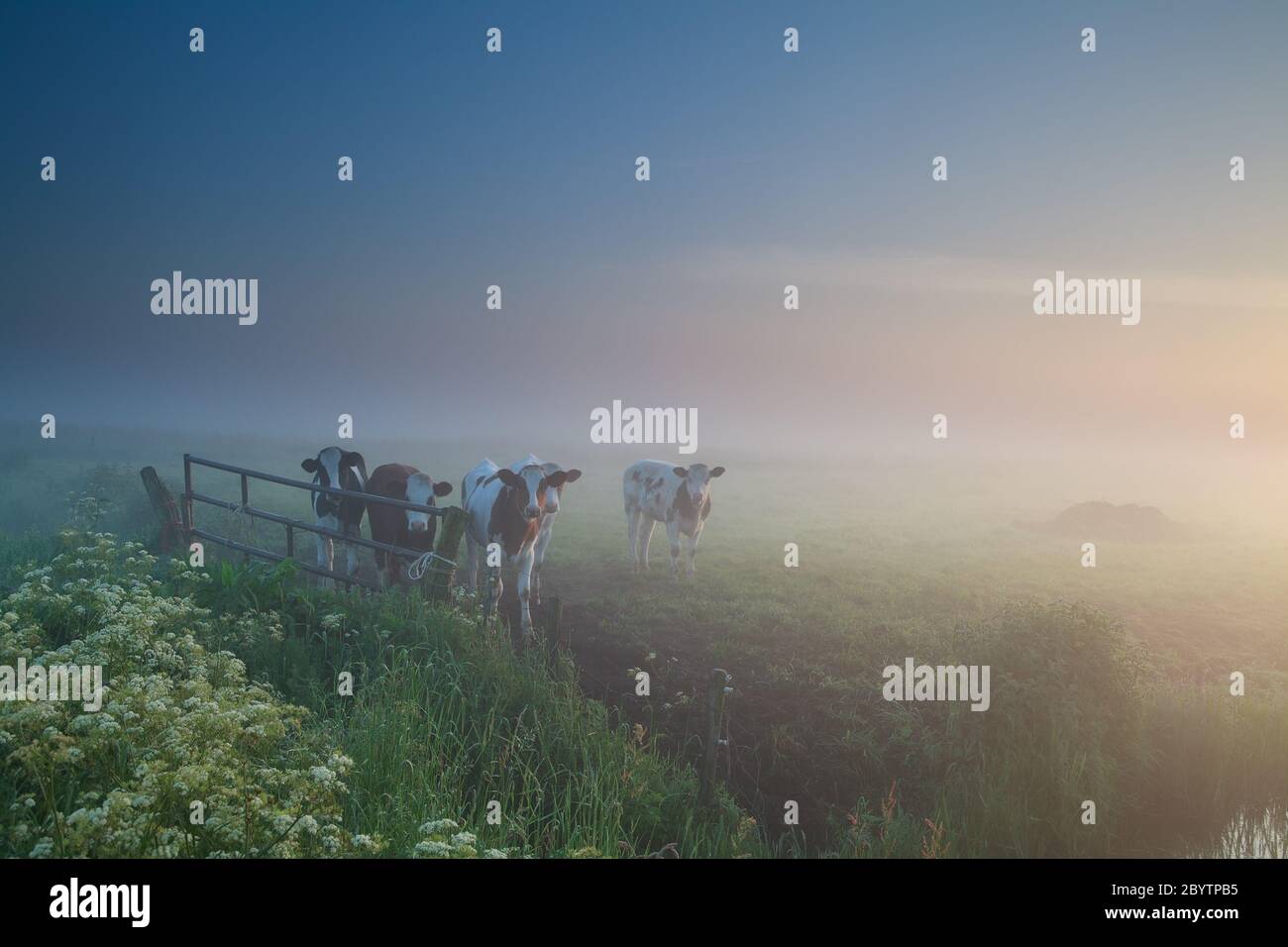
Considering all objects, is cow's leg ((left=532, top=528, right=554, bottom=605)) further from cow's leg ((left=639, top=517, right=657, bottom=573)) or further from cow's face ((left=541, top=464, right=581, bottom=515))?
cow's leg ((left=639, top=517, right=657, bottom=573))

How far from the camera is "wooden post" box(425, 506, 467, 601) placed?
993 centimetres

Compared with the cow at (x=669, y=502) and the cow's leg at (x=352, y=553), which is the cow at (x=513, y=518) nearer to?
the cow's leg at (x=352, y=553)

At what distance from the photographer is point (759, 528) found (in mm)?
22875

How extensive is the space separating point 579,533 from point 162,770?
56.6 feet

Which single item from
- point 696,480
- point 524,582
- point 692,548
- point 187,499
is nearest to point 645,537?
point 692,548

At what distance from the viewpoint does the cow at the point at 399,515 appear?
12.4 m

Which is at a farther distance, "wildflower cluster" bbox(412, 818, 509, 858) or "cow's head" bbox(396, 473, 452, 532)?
"cow's head" bbox(396, 473, 452, 532)

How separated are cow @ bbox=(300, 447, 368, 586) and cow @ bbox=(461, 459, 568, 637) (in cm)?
223

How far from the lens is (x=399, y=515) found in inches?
513

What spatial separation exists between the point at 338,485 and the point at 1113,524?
21465 mm

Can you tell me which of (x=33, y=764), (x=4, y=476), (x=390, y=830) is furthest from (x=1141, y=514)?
(x=4, y=476)

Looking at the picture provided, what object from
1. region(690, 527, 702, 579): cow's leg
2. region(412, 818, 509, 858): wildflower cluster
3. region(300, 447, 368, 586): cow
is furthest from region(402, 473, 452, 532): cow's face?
region(412, 818, 509, 858): wildflower cluster

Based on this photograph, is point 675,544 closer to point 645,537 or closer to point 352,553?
point 645,537

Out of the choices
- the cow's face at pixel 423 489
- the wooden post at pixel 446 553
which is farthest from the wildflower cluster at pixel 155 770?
the cow's face at pixel 423 489
